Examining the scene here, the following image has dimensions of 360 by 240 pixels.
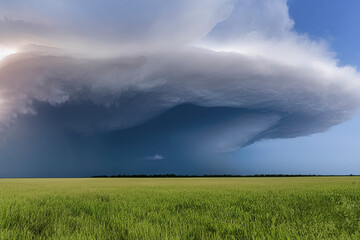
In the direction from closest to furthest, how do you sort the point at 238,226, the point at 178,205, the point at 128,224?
the point at 238,226 → the point at 128,224 → the point at 178,205

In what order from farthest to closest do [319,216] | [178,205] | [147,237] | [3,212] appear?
[178,205] → [3,212] → [319,216] → [147,237]

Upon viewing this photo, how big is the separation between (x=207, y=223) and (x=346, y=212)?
4.12m

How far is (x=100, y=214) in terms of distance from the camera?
6.86m

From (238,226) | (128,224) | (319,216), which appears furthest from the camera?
(319,216)

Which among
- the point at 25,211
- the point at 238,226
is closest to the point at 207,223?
the point at 238,226

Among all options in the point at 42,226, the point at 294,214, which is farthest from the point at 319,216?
the point at 42,226

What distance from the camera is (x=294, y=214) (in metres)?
6.50

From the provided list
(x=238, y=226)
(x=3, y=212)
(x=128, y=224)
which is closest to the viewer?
(x=238, y=226)

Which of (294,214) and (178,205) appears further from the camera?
(178,205)

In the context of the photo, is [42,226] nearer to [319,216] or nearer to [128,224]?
[128,224]

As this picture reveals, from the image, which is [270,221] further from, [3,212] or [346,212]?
[3,212]

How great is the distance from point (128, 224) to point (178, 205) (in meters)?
3.28

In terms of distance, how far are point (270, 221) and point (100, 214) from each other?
14.8ft

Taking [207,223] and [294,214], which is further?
[294,214]
